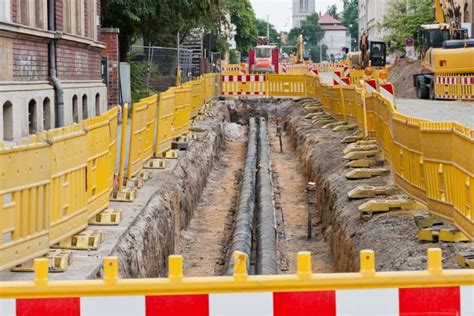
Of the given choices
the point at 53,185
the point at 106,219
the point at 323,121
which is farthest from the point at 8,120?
the point at 323,121

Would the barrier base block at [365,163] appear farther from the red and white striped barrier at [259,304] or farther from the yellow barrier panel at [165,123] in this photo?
the red and white striped barrier at [259,304]

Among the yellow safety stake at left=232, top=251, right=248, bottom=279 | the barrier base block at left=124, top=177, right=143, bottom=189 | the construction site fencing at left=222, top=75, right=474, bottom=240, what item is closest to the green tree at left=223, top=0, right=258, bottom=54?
the construction site fencing at left=222, top=75, right=474, bottom=240

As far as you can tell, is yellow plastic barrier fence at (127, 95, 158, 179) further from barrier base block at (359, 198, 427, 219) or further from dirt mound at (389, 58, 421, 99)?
dirt mound at (389, 58, 421, 99)

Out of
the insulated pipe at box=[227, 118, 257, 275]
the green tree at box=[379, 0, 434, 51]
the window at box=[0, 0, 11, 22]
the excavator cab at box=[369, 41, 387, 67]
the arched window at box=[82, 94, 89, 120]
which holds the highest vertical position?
the green tree at box=[379, 0, 434, 51]

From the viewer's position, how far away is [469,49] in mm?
37000

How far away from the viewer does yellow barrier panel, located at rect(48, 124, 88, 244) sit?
866 centimetres

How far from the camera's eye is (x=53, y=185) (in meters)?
8.62

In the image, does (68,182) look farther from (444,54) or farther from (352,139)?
(444,54)

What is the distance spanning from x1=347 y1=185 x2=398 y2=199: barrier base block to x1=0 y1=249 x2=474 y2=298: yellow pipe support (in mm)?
9314

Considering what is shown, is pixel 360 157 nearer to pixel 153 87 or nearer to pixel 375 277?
pixel 375 277

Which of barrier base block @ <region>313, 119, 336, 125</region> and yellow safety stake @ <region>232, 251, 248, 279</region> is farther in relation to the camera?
barrier base block @ <region>313, 119, 336, 125</region>

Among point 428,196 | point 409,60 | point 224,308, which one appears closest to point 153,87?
point 409,60

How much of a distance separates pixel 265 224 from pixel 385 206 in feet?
10.6

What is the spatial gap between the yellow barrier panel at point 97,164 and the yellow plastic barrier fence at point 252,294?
5.78m
